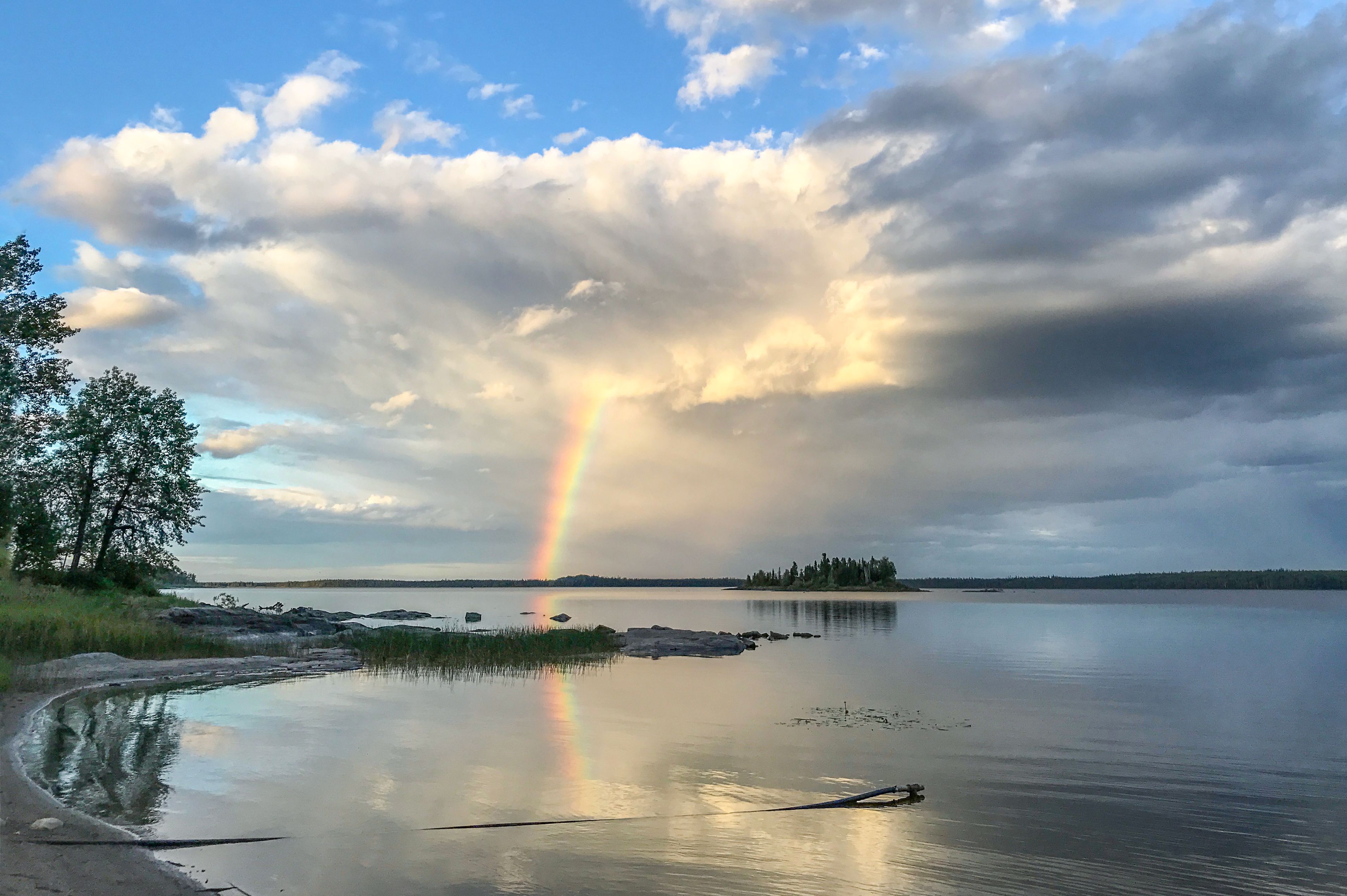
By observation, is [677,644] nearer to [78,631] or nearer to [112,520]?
[78,631]

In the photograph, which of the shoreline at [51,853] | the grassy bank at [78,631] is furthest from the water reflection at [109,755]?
the grassy bank at [78,631]

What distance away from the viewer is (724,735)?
28.8 metres

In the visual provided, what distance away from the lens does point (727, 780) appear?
21.9 meters

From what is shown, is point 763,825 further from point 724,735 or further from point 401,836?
point 724,735

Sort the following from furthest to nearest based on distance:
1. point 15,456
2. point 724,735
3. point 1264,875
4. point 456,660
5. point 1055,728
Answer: point 15,456 → point 456,660 → point 1055,728 → point 724,735 → point 1264,875

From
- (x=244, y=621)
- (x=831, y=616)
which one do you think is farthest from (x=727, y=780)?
(x=831, y=616)

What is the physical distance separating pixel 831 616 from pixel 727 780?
11682 centimetres

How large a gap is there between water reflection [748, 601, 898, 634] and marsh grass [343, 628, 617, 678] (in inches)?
1610

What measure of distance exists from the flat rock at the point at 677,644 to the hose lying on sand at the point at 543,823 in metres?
41.4

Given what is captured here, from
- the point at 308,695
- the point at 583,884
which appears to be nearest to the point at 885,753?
the point at 583,884

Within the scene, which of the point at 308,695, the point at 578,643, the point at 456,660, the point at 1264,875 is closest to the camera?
the point at 1264,875

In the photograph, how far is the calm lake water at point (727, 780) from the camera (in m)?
14.7

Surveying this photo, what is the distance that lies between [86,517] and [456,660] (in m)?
37.7

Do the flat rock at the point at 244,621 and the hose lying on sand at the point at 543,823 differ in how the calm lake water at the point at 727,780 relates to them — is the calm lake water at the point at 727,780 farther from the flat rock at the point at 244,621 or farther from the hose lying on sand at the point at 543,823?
the flat rock at the point at 244,621
